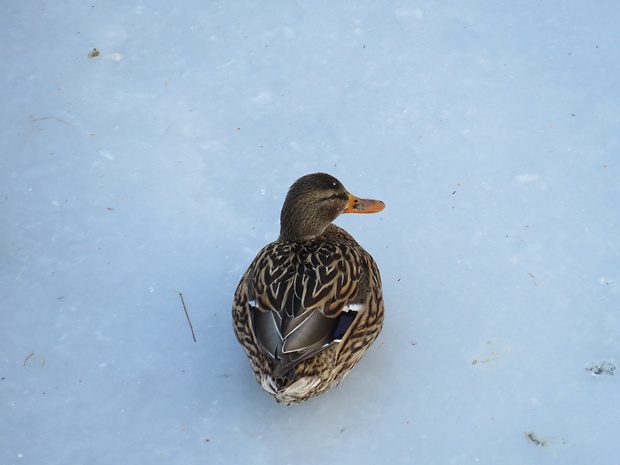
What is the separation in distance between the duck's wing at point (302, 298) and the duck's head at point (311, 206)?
10 cm

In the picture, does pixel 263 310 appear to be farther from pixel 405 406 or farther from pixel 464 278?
pixel 464 278

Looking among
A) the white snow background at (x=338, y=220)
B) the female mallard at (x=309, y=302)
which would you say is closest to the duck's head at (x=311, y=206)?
the female mallard at (x=309, y=302)

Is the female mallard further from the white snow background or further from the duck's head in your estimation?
the white snow background

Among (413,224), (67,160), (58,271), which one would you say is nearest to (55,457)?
(58,271)

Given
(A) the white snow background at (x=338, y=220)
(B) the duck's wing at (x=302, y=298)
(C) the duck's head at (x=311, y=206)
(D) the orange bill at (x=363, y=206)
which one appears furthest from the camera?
(D) the orange bill at (x=363, y=206)

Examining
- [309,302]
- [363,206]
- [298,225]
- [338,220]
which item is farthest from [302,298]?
[338,220]

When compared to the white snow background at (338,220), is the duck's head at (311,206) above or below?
above

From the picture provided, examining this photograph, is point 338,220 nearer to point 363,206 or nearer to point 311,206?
point 363,206

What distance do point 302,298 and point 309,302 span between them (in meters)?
0.03

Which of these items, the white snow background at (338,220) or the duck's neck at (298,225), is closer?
the white snow background at (338,220)

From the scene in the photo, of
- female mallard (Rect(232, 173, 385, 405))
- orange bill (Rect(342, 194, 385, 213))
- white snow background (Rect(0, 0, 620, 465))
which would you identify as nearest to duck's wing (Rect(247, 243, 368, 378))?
female mallard (Rect(232, 173, 385, 405))

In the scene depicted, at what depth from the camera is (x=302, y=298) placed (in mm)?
3137

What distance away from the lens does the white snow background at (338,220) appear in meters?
3.38

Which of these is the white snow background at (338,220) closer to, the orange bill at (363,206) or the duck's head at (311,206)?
the orange bill at (363,206)
